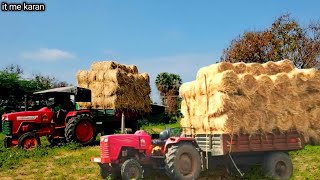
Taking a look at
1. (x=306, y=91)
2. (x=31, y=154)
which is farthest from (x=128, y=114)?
(x=306, y=91)

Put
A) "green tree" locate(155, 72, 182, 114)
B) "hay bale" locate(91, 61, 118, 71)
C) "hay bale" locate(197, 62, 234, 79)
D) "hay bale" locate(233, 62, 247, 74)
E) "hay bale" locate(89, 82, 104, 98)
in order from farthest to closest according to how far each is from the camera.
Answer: "green tree" locate(155, 72, 182, 114) → "hay bale" locate(91, 61, 118, 71) → "hay bale" locate(89, 82, 104, 98) → "hay bale" locate(233, 62, 247, 74) → "hay bale" locate(197, 62, 234, 79)

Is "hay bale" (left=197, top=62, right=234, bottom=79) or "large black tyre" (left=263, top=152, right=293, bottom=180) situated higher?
"hay bale" (left=197, top=62, right=234, bottom=79)

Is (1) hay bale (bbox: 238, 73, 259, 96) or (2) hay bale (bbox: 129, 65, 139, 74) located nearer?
(1) hay bale (bbox: 238, 73, 259, 96)

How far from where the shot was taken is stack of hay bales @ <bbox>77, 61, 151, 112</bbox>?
20.4 m

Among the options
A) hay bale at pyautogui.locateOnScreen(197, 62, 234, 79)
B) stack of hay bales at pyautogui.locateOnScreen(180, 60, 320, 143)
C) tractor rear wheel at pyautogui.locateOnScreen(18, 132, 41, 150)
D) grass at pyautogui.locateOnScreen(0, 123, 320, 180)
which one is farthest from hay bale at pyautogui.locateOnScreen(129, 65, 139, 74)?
hay bale at pyautogui.locateOnScreen(197, 62, 234, 79)

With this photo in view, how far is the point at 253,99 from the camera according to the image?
39.9 feet

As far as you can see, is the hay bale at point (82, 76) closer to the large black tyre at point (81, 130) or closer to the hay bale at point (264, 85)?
the large black tyre at point (81, 130)

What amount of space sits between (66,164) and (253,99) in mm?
6338

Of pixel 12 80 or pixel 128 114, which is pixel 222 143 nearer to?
pixel 128 114

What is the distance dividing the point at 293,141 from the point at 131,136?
486 cm

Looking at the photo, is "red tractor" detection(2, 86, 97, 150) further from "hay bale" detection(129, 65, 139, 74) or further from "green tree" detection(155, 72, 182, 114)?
"green tree" detection(155, 72, 182, 114)

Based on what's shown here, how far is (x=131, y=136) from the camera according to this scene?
38.6 feet

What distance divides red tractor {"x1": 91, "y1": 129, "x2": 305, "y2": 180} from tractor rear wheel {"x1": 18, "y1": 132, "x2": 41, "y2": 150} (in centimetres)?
571

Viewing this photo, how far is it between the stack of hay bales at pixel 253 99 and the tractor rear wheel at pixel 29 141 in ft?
20.7
